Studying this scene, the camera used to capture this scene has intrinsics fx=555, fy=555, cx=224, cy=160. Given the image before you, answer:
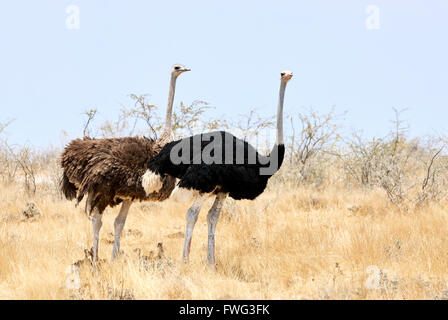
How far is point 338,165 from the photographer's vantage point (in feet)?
48.4

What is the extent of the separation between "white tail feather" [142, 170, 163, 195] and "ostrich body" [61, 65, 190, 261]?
0.07 meters

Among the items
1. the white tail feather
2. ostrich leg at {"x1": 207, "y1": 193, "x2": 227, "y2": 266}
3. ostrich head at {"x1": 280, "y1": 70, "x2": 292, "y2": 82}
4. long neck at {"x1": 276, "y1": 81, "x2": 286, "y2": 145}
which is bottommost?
ostrich leg at {"x1": 207, "y1": 193, "x2": 227, "y2": 266}

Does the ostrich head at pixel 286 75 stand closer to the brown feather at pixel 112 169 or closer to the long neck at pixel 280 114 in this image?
the long neck at pixel 280 114

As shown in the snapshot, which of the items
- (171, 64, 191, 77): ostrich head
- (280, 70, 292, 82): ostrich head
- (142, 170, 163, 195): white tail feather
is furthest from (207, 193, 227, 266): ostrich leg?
(171, 64, 191, 77): ostrich head

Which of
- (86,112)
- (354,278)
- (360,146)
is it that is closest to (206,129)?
(86,112)

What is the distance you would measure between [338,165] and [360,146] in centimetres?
202

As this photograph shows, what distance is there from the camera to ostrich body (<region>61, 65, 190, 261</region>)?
18.6ft

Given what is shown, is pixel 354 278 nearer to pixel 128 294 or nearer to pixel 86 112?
pixel 128 294
